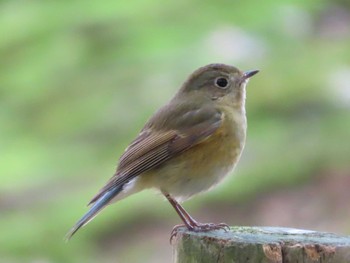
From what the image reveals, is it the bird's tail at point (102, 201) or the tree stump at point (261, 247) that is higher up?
the bird's tail at point (102, 201)

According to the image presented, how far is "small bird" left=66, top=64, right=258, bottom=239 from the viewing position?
23.5 ft

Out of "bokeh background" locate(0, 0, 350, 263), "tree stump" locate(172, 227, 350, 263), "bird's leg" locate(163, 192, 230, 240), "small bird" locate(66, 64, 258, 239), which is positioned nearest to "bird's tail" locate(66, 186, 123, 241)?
"small bird" locate(66, 64, 258, 239)

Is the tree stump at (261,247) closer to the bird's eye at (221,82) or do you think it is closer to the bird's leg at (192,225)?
the bird's leg at (192,225)

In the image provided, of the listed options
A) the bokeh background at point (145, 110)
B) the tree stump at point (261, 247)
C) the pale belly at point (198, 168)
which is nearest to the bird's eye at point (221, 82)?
the pale belly at point (198, 168)

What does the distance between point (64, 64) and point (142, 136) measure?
12.6m

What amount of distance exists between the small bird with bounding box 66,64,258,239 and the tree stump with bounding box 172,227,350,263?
3.65 ft

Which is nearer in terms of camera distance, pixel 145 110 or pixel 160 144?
pixel 160 144

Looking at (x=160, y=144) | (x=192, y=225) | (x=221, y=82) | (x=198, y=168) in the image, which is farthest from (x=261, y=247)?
(x=221, y=82)

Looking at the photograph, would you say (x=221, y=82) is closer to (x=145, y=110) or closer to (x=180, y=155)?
(x=180, y=155)

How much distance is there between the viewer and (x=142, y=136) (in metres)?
7.39

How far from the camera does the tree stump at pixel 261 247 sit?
5.52 meters

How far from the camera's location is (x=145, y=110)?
1644cm

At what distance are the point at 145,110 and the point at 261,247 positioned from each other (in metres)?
10.9

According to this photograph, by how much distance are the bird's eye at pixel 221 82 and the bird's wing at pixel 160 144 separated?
248 millimetres
